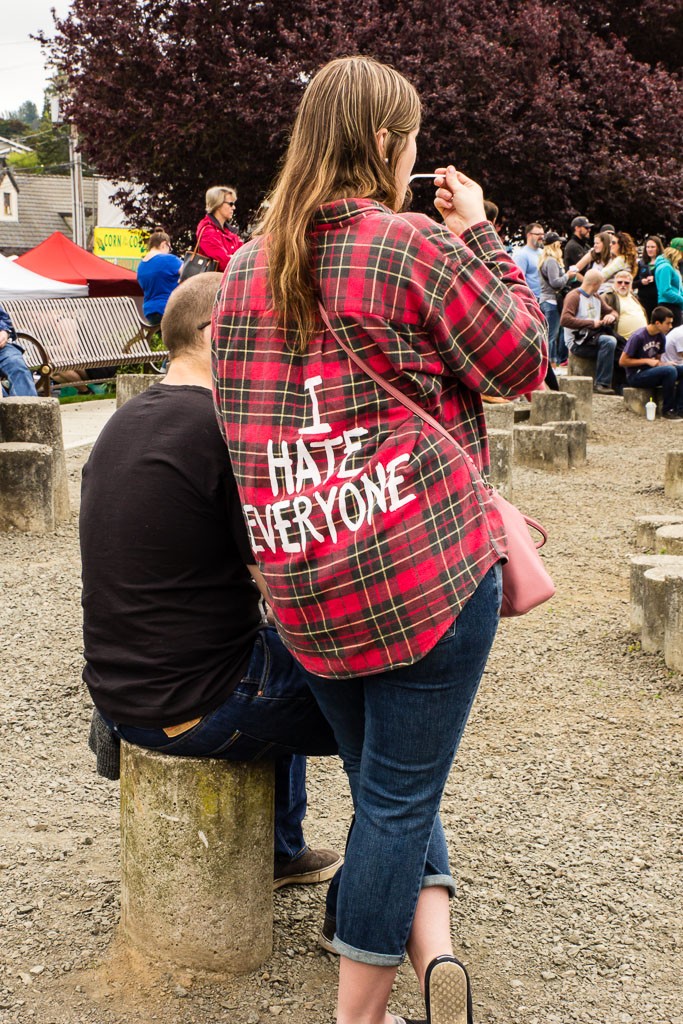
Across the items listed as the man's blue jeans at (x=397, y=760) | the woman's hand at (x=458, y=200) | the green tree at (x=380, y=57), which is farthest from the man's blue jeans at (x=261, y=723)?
the green tree at (x=380, y=57)

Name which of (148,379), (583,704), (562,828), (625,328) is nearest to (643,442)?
(625,328)

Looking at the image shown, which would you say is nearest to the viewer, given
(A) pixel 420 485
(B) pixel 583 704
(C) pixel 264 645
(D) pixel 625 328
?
(A) pixel 420 485

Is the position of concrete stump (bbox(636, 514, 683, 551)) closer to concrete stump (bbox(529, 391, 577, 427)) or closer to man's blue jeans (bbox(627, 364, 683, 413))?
concrete stump (bbox(529, 391, 577, 427))

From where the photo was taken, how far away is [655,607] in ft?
16.6

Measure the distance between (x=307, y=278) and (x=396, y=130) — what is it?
301 millimetres

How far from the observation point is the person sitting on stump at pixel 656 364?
13.2 metres

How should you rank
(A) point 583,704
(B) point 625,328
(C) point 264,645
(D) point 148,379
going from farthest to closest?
(B) point 625,328 < (D) point 148,379 < (A) point 583,704 < (C) point 264,645

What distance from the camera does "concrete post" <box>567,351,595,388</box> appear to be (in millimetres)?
14703

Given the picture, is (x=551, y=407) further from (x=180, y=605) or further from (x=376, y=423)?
(x=376, y=423)

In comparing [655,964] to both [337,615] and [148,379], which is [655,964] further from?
[148,379]

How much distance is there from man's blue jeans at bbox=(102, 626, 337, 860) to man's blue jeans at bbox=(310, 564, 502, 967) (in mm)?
272

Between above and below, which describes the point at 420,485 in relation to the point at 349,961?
above

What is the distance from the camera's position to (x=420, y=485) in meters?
1.99

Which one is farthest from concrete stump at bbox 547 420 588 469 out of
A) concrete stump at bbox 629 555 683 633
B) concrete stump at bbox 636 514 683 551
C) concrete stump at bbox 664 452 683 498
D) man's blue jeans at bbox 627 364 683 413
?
concrete stump at bbox 629 555 683 633
